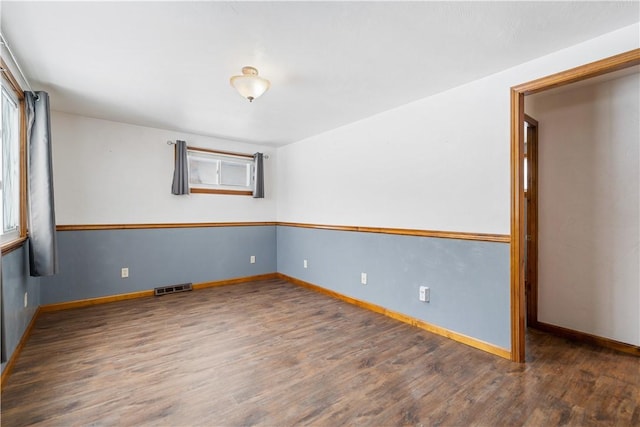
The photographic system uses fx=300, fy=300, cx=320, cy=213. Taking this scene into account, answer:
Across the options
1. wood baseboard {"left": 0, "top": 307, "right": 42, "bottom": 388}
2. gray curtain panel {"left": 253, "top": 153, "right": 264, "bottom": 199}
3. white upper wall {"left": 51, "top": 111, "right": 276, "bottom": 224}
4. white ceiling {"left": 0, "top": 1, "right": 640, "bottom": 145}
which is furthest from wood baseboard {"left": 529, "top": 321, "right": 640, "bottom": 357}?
wood baseboard {"left": 0, "top": 307, "right": 42, "bottom": 388}

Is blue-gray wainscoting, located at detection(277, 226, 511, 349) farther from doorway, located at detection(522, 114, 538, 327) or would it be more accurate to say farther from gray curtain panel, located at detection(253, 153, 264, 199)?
gray curtain panel, located at detection(253, 153, 264, 199)

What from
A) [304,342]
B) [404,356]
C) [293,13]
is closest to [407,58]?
[293,13]

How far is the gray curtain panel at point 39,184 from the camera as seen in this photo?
2525 mm

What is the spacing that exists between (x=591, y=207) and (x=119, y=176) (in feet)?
16.8

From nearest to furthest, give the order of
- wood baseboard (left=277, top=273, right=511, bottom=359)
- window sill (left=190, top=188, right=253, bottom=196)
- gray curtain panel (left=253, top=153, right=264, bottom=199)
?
wood baseboard (left=277, top=273, right=511, bottom=359)
window sill (left=190, top=188, right=253, bottom=196)
gray curtain panel (left=253, top=153, right=264, bottom=199)

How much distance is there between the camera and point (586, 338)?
8.62 ft

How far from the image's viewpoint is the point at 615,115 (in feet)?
8.25

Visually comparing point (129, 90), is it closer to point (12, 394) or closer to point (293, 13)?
point (293, 13)

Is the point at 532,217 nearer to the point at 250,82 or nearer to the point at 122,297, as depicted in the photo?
the point at 250,82

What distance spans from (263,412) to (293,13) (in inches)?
89.4

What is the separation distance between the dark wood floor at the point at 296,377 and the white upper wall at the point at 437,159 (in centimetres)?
110

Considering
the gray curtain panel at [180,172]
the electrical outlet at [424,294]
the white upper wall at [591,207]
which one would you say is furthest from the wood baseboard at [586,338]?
the gray curtain panel at [180,172]

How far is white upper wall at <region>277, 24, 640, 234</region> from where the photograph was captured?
2330 mm

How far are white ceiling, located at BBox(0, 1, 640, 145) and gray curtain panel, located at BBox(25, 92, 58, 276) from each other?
0.87ft
